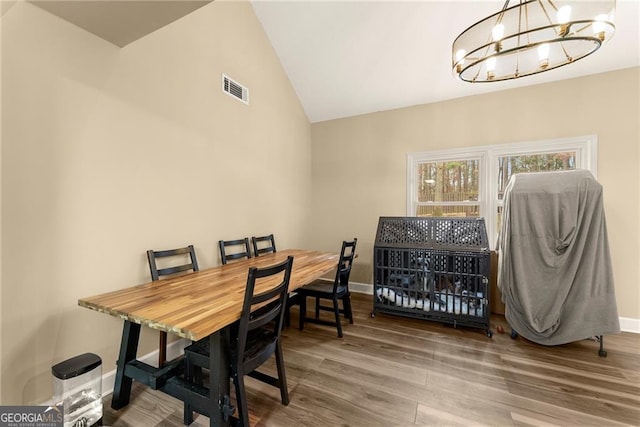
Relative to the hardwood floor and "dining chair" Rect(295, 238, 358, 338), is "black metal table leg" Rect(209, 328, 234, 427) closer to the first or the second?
the hardwood floor

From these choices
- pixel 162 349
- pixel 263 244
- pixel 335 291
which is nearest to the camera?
pixel 162 349

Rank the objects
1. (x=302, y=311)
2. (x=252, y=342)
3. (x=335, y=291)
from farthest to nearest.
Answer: (x=302, y=311) → (x=335, y=291) → (x=252, y=342)

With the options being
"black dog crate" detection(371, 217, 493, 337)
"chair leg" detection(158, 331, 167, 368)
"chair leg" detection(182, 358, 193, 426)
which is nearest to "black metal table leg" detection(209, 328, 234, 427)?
"chair leg" detection(182, 358, 193, 426)

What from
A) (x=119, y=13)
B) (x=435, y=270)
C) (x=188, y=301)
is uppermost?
(x=119, y=13)

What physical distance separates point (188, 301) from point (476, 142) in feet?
12.2

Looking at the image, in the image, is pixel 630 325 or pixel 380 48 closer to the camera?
pixel 630 325

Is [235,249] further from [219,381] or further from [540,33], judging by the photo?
[540,33]

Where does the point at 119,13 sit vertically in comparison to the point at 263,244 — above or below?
above

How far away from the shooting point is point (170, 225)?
7.36 ft

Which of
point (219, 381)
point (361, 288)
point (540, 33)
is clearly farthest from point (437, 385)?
point (540, 33)

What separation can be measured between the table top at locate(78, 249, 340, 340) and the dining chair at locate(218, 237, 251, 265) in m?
0.42

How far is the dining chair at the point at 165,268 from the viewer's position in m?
2.01

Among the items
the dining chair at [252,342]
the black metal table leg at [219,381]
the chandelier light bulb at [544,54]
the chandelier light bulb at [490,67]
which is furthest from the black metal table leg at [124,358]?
the chandelier light bulb at [544,54]

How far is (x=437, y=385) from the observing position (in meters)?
1.91
